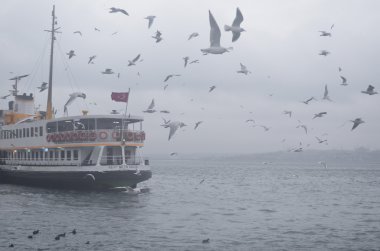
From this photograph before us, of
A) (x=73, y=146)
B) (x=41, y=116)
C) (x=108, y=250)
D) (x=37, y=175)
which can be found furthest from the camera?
(x=41, y=116)

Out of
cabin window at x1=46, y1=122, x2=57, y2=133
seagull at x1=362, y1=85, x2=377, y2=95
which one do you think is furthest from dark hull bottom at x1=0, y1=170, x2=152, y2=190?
seagull at x1=362, y1=85, x2=377, y2=95

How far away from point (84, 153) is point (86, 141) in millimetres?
1712

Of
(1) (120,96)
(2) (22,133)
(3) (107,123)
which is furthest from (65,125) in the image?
(2) (22,133)

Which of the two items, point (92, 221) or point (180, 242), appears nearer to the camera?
point (180, 242)

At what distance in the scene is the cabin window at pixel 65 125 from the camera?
43.3 m

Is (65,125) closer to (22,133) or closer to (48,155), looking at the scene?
(48,155)

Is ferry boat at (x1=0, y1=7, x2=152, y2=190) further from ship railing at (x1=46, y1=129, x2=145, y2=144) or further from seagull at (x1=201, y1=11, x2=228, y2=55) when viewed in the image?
seagull at (x1=201, y1=11, x2=228, y2=55)

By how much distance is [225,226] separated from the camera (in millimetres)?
28859

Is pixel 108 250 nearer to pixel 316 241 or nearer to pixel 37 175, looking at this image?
pixel 316 241

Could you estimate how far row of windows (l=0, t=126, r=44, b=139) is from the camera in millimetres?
46291

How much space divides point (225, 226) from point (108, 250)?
9.24 m

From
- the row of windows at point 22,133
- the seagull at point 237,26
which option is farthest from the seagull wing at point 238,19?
the row of windows at point 22,133

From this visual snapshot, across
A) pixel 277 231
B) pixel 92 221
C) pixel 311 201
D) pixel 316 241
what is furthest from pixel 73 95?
pixel 311 201

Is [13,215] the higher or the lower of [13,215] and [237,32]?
the lower
